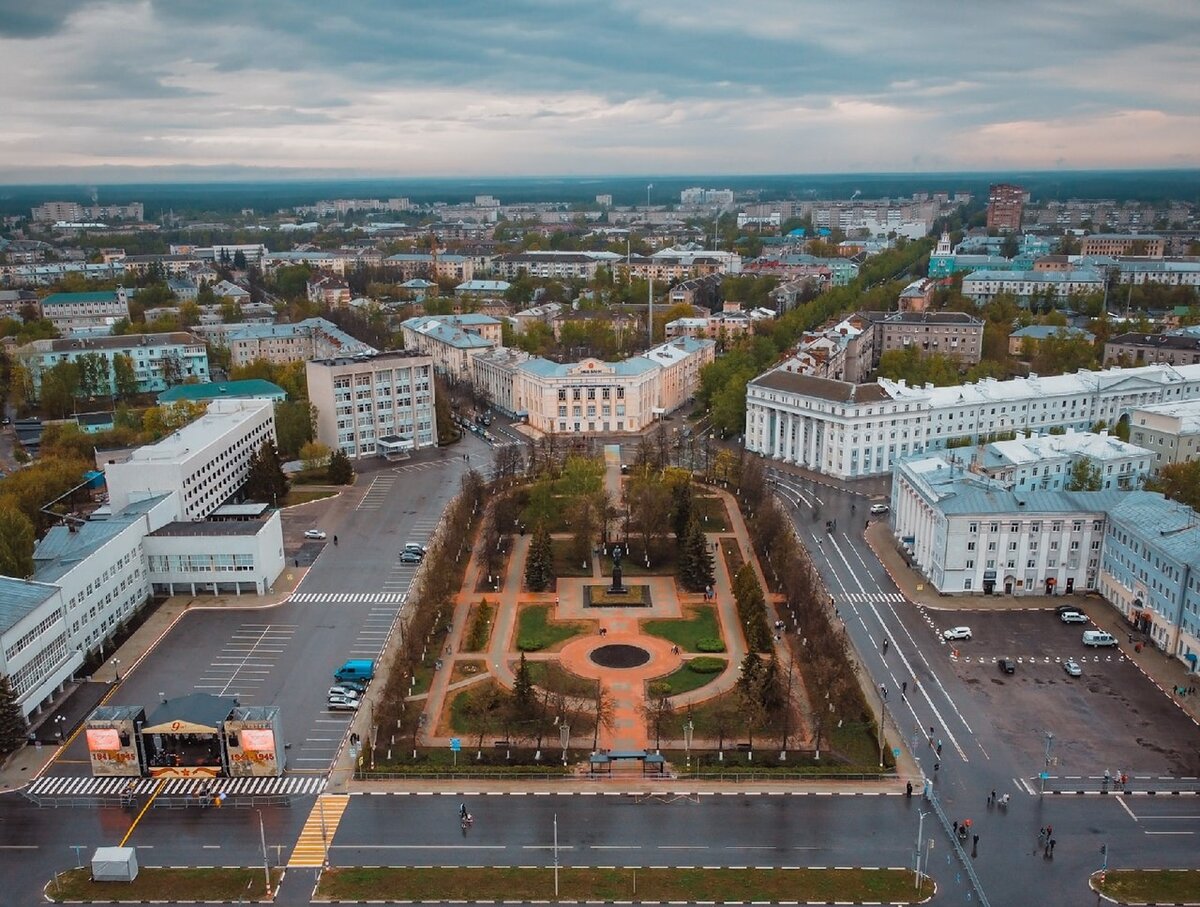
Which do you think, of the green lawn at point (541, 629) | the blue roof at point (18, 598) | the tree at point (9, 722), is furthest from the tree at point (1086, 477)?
the tree at point (9, 722)

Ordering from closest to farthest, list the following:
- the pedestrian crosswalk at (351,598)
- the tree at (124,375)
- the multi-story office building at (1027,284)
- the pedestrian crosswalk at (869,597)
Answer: the pedestrian crosswalk at (351,598), the pedestrian crosswalk at (869,597), the tree at (124,375), the multi-story office building at (1027,284)

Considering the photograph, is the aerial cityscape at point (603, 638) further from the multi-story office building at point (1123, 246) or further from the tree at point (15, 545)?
the multi-story office building at point (1123, 246)

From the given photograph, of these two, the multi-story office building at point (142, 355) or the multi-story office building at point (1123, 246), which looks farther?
the multi-story office building at point (1123, 246)

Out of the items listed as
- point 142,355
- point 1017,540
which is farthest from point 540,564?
point 142,355

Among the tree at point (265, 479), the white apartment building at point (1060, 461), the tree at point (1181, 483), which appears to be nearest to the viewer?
the tree at point (1181, 483)

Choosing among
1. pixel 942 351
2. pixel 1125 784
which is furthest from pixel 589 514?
pixel 942 351

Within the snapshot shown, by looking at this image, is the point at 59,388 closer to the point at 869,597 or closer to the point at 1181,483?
the point at 869,597
